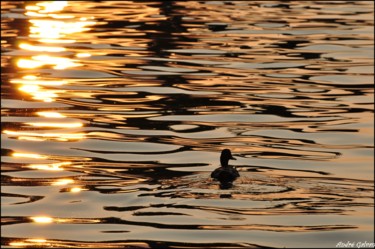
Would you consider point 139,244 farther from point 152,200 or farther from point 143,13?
point 143,13

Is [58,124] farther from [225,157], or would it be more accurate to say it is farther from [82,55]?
[82,55]

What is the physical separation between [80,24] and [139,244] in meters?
32.9

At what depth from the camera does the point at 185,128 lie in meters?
28.2

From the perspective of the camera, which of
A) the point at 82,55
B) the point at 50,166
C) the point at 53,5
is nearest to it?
the point at 50,166

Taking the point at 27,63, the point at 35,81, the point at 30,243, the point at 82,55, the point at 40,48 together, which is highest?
the point at 40,48

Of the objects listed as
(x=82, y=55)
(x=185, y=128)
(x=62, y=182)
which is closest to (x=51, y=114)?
(x=185, y=128)

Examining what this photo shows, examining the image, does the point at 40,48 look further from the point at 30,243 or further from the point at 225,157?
the point at 30,243

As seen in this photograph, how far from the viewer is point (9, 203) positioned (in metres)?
21.0

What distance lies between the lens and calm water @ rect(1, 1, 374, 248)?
61.8 feet

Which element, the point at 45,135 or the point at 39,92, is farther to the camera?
the point at 39,92

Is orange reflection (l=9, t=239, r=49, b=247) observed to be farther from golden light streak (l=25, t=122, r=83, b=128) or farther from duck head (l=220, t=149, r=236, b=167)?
golden light streak (l=25, t=122, r=83, b=128)

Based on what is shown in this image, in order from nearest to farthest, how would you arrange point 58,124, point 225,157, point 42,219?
point 42,219 < point 225,157 < point 58,124

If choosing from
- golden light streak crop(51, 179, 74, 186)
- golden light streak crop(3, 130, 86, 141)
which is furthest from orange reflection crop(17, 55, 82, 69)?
golden light streak crop(51, 179, 74, 186)

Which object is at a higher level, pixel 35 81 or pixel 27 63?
pixel 27 63
